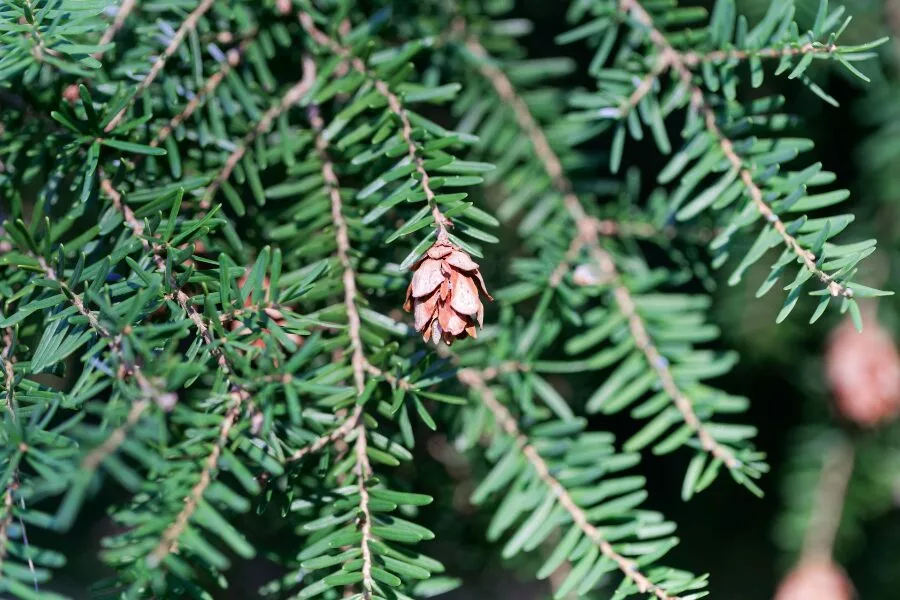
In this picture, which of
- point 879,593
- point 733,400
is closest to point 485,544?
point 733,400

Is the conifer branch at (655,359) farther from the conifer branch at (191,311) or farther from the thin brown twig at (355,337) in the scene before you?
the conifer branch at (191,311)

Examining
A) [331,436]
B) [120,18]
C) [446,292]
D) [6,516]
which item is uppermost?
[120,18]

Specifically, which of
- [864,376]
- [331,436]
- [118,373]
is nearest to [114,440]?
[118,373]

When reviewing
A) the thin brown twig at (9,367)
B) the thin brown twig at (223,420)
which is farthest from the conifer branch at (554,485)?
the thin brown twig at (9,367)

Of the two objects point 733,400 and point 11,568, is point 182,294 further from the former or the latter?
point 733,400

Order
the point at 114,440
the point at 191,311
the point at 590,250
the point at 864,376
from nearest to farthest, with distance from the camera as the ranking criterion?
Answer: 1. the point at 114,440
2. the point at 191,311
3. the point at 590,250
4. the point at 864,376

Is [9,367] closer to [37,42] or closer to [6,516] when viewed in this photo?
[6,516]

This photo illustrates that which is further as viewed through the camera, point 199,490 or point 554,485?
point 554,485
